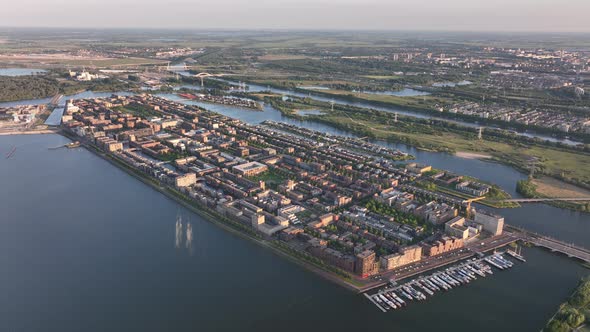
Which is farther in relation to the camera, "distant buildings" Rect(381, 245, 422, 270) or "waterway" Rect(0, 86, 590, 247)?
"waterway" Rect(0, 86, 590, 247)

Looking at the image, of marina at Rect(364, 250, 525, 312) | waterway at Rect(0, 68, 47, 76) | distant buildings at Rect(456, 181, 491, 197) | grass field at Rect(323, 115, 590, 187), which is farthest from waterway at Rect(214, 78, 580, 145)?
waterway at Rect(0, 68, 47, 76)

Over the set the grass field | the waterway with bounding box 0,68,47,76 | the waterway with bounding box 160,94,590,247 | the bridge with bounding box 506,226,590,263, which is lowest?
the bridge with bounding box 506,226,590,263

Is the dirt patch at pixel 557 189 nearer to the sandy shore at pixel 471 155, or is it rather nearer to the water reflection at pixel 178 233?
the sandy shore at pixel 471 155

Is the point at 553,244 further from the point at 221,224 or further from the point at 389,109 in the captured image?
the point at 389,109

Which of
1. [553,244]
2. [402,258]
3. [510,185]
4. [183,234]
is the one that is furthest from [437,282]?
[510,185]

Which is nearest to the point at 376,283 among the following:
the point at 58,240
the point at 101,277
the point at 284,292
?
the point at 284,292

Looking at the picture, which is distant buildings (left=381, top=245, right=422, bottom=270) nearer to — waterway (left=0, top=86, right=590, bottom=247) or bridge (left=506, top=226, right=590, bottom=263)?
bridge (left=506, top=226, right=590, bottom=263)
